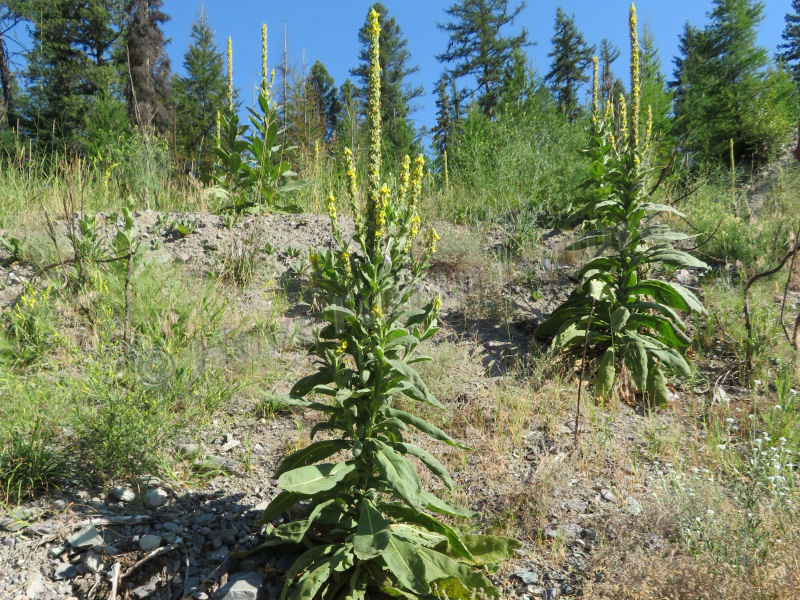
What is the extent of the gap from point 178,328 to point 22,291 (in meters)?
1.55

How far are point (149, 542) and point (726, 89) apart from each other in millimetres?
13558

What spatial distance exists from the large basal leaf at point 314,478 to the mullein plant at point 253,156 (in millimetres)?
4511

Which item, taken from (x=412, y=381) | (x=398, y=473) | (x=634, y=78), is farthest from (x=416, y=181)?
(x=634, y=78)

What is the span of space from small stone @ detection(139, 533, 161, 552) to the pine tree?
18.0 m

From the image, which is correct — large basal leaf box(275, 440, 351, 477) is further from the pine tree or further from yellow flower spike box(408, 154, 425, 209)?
the pine tree

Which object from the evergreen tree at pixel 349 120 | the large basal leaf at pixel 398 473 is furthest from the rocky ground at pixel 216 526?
the evergreen tree at pixel 349 120

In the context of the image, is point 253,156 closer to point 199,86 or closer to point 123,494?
point 123,494

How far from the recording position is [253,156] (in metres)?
6.23

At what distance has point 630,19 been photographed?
13.0 ft

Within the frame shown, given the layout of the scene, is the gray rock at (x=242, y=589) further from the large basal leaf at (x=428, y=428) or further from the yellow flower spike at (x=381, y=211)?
the yellow flower spike at (x=381, y=211)

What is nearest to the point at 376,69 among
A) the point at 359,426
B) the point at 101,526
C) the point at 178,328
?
the point at 359,426

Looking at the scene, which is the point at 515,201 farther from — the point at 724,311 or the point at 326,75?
the point at 326,75

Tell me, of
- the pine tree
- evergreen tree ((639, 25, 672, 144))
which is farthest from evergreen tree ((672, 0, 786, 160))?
the pine tree

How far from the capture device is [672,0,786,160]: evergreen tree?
35.3 ft
